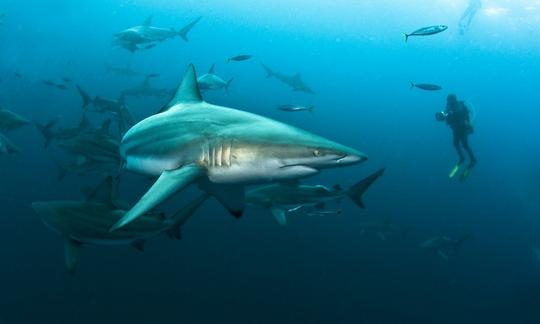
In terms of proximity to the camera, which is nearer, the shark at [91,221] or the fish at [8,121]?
the shark at [91,221]

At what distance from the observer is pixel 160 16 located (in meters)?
165

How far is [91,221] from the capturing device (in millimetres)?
4250

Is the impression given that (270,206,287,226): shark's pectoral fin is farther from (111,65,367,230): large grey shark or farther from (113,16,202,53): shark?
(113,16,202,53): shark

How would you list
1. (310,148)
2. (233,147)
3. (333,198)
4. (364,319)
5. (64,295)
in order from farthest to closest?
(364,319) → (64,295) → (333,198) → (233,147) → (310,148)

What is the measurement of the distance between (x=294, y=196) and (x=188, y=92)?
328 centimetres

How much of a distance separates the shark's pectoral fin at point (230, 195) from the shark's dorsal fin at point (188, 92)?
4.02 feet

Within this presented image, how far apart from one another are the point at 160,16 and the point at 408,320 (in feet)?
580

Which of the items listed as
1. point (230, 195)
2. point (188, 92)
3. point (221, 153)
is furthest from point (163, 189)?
point (188, 92)

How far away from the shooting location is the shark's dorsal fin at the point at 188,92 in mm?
4027

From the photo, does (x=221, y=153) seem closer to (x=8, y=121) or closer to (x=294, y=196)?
(x=294, y=196)

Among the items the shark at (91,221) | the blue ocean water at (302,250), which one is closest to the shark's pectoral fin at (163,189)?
the shark at (91,221)

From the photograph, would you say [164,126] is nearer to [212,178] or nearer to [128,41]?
[212,178]

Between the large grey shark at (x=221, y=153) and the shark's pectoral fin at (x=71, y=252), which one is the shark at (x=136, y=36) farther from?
the large grey shark at (x=221, y=153)

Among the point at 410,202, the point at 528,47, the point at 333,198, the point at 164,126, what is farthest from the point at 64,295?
the point at 528,47
